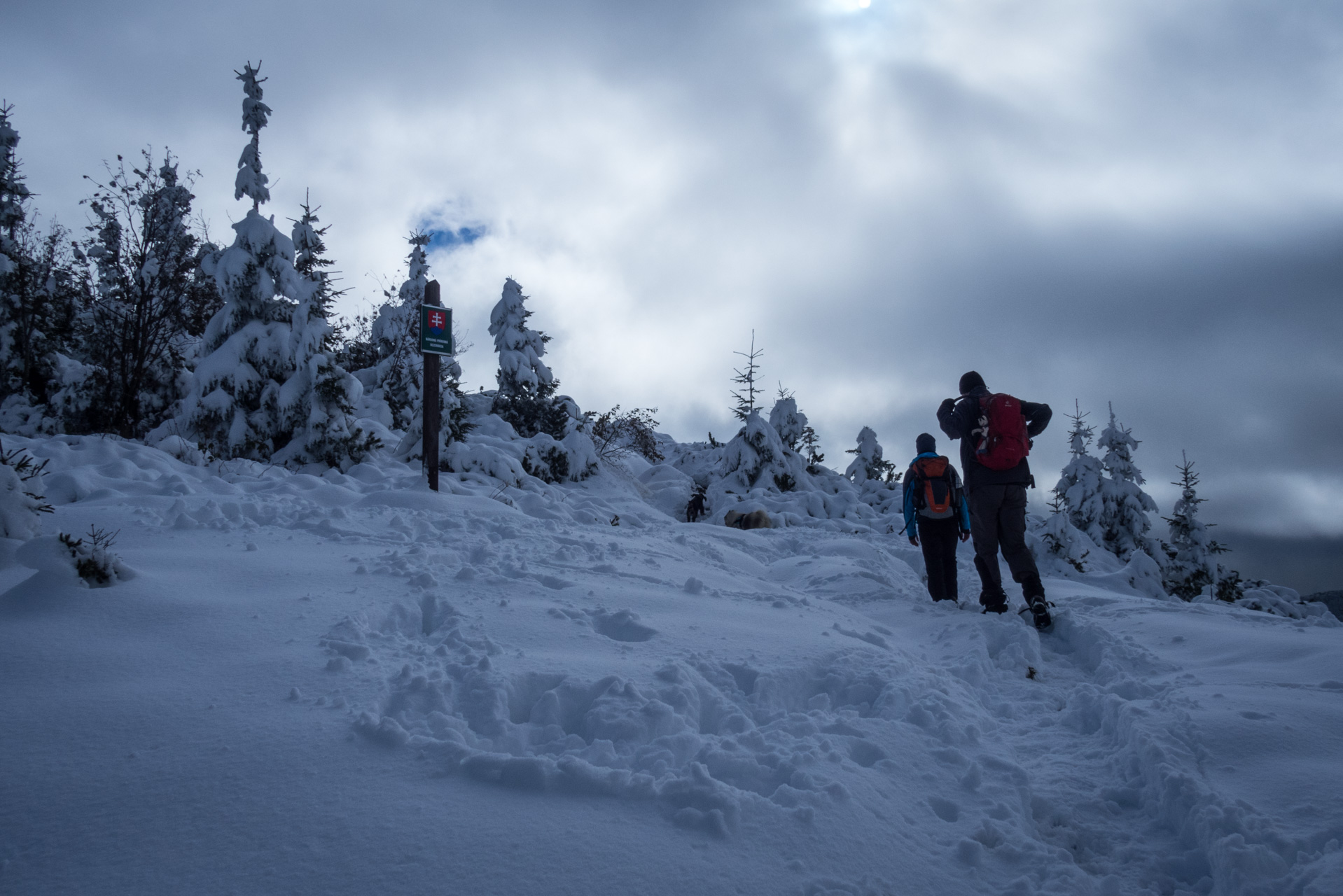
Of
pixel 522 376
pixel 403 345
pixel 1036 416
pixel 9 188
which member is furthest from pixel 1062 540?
pixel 9 188

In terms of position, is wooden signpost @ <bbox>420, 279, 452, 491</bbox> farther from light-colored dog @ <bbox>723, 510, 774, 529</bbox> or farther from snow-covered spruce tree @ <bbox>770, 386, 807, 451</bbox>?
snow-covered spruce tree @ <bbox>770, 386, 807, 451</bbox>

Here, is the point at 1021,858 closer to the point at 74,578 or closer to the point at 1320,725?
the point at 1320,725

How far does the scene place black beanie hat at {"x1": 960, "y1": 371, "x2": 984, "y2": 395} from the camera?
19.7 feet

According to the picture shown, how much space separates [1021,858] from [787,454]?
15853 millimetres

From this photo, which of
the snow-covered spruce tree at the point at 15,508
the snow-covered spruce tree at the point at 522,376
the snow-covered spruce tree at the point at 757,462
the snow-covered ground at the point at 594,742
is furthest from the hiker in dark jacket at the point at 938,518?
the snow-covered spruce tree at the point at 522,376

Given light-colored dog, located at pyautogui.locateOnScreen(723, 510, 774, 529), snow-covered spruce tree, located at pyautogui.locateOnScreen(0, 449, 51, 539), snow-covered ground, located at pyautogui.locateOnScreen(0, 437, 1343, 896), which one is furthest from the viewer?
light-colored dog, located at pyautogui.locateOnScreen(723, 510, 774, 529)

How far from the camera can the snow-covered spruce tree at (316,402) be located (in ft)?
35.0

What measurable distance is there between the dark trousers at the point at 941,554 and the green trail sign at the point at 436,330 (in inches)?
250

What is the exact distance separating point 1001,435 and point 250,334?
1115 centimetres

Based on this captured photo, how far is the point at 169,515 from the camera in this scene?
5.07m

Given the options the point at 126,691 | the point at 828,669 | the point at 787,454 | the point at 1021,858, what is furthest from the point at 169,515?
the point at 787,454

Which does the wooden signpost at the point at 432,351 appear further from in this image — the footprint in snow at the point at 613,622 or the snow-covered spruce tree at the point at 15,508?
the footprint in snow at the point at 613,622

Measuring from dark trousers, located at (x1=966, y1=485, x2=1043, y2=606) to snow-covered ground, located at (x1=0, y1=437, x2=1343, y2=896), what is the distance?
0.83 m

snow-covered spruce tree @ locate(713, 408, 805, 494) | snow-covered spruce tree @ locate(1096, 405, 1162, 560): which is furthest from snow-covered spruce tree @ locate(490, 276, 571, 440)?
snow-covered spruce tree @ locate(1096, 405, 1162, 560)
